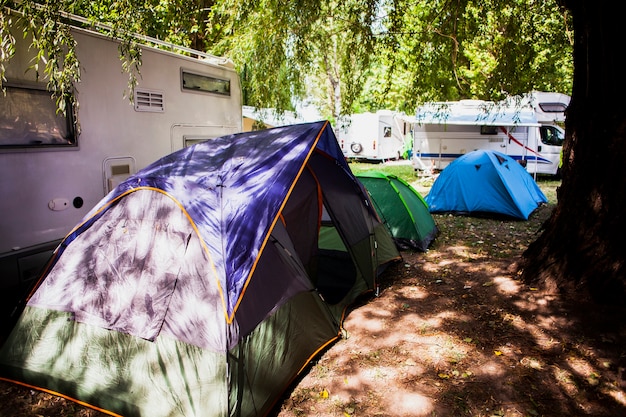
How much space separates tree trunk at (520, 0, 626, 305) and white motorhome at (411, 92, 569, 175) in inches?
369

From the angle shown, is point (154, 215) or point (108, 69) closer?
point (154, 215)

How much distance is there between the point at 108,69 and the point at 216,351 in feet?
11.0

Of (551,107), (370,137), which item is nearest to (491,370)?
(551,107)

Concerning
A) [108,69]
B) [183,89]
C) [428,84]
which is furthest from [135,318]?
[428,84]

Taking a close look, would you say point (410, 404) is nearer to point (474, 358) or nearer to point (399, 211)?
point (474, 358)

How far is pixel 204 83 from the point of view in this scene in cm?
586

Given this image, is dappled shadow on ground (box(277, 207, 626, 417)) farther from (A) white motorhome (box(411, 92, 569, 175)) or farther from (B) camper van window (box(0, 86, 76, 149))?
(A) white motorhome (box(411, 92, 569, 175))

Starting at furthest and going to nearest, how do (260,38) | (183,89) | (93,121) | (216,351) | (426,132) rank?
(426,132) < (260,38) < (183,89) < (93,121) < (216,351)

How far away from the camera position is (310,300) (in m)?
3.71

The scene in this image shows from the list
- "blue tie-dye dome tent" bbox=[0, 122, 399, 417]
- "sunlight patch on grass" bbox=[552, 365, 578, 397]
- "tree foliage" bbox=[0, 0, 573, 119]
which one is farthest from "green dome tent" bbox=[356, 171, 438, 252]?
"sunlight patch on grass" bbox=[552, 365, 578, 397]

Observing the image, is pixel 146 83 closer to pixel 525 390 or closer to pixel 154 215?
pixel 154 215

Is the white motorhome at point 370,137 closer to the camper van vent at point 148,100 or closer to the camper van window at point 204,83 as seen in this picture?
the camper van window at point 204,83

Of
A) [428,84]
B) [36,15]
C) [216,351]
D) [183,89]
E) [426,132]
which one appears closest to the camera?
[216,351]

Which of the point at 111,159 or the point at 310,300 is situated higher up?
the point at 111,159
